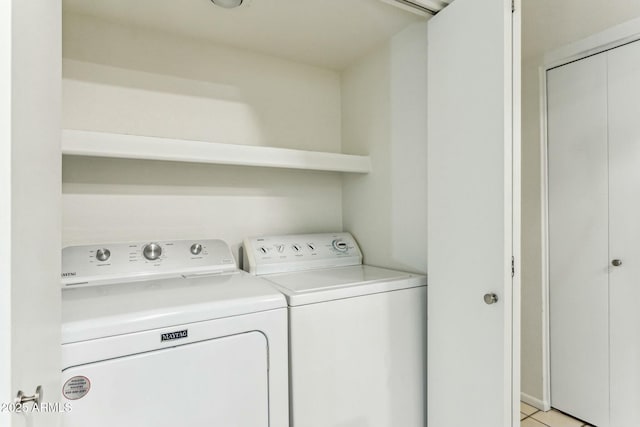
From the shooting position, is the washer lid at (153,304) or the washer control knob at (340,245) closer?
the washer lid at (153,304)

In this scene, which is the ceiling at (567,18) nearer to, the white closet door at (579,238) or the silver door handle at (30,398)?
the white closet door at (579,238)

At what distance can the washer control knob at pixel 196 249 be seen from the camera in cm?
162

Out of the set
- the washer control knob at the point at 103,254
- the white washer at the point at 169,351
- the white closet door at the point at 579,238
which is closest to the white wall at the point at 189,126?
the washer control knob at the point at 103,254

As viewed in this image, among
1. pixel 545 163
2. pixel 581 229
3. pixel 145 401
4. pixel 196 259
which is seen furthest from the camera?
pixel 545 163

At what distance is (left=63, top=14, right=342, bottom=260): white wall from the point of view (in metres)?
1.60

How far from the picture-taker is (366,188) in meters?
2.06

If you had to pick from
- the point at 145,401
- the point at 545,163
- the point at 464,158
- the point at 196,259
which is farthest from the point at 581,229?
A: the point at 145,401

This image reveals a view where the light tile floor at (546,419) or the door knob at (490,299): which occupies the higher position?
the door knob at (490,299)

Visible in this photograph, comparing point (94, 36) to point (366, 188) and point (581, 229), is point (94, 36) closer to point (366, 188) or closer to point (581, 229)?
point (366, 188)

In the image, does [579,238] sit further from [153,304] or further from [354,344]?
[153,304]

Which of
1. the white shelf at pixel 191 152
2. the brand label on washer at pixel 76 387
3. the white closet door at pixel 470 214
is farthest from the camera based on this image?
the white shelf at pixel 191 152

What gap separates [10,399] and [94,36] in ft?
5.39

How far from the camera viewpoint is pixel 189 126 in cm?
183

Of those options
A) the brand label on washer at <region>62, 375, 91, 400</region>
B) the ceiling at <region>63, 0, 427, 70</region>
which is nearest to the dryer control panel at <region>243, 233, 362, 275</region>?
the brand label on washer at <region>62, 375, 91, 400</region>
